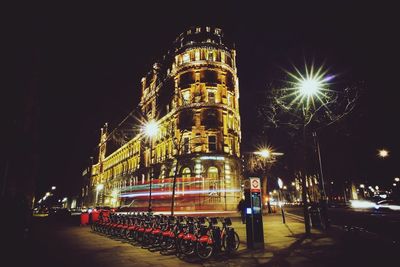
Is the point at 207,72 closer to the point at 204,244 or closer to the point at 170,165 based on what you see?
the point at 170,165

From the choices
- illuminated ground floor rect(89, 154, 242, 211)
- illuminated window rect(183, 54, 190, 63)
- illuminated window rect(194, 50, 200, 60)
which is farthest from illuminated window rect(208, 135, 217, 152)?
illuminated window rect(183, 54, 190, 63)

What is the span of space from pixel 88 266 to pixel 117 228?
20.9 feet

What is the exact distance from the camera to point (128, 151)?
197ft

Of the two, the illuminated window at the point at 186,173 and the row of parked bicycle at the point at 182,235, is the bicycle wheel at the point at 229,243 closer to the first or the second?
the row of parked bicycle at the point at 182,235

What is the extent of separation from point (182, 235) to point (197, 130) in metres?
28.9

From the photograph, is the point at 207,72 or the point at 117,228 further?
the point at 207,72

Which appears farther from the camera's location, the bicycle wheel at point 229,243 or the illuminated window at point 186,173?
the illuminated window at point 186,173

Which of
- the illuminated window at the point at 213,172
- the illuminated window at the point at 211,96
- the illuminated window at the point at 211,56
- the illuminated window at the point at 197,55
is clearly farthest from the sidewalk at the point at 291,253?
the illuminated window at the point at 211,56

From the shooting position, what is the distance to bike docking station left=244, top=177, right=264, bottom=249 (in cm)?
954

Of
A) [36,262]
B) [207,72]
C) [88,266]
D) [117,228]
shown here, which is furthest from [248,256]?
[207,72]

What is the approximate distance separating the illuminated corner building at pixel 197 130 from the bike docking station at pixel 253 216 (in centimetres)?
2084

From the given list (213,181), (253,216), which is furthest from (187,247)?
(213,181)

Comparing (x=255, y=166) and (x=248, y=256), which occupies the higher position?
(x=255, y=166)

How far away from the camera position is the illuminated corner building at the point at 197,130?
109ft
